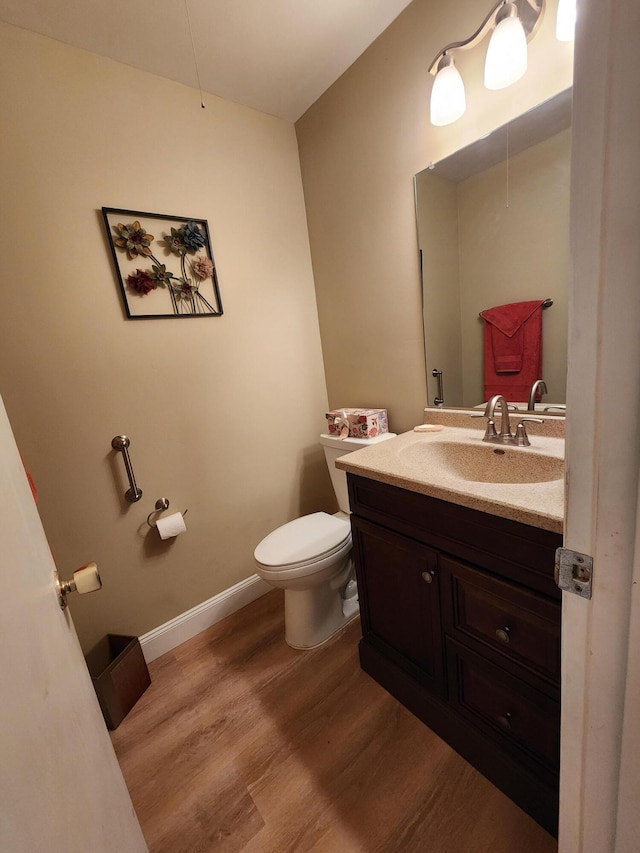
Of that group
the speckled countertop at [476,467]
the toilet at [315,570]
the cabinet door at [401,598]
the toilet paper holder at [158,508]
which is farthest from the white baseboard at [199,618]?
the speckled countertop at [476,467]

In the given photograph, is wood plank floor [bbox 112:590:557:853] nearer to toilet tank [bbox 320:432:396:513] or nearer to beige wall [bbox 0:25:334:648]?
beige wall [bbox 0:25:334:648]

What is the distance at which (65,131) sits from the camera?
1.24 metres

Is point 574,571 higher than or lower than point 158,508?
higher

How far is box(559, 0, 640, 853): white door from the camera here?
33cm

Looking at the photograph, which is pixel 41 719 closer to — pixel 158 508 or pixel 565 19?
pixel 158 508

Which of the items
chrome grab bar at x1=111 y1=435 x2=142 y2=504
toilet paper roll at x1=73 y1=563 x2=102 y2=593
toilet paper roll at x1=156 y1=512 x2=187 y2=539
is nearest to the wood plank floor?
toilet paper roll at x1=156 y1=512 x2=187 y2=539

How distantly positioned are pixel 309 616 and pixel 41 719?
1.21m

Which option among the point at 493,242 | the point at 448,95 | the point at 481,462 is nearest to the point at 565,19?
the point at 448,95

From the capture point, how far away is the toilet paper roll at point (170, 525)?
1495mm

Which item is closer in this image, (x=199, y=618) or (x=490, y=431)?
(x=490, y=431)

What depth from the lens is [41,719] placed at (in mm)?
451

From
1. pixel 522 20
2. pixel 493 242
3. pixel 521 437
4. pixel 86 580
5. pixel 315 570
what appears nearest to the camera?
pixel 86 580

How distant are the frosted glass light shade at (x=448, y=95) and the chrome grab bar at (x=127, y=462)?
169 centimetres

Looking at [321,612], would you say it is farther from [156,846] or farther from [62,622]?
[62,622]
